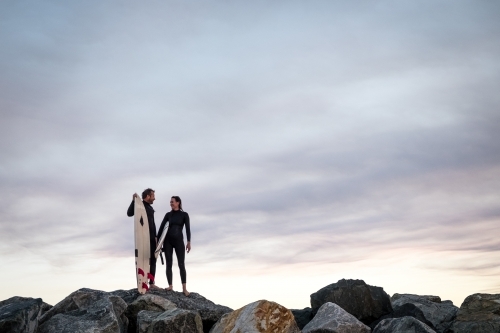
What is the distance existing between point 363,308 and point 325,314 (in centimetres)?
273

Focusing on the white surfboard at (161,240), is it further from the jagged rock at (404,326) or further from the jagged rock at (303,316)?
the jagged rock at (404,326)

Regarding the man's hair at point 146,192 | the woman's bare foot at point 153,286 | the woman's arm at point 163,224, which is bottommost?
the woman's bare foot at point 153,286

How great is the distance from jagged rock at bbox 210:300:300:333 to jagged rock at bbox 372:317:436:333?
2.64m

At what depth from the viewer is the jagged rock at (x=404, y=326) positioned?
15.1 m

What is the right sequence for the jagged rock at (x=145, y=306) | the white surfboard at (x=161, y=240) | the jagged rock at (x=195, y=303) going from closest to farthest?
the jagged rock at (x=145, y=306) < the jagged rock at (x=195, y=303) < the white surfboard at (x=161, y=240)

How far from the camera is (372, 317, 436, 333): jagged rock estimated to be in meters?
15.1

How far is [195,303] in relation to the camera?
1748 cm

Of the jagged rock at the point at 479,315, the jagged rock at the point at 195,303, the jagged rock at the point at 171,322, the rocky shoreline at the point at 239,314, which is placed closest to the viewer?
the rocky shoreline at the point at 239,314

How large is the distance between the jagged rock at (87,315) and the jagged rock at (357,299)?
6524 mm

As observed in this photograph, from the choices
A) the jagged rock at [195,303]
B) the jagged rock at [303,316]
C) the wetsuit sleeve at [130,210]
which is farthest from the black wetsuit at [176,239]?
the jagged rock at [303,316]

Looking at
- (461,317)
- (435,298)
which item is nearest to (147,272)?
(461,317)

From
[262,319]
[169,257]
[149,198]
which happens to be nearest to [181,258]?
[169,257]

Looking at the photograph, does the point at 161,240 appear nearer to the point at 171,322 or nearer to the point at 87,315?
the point at 171,322

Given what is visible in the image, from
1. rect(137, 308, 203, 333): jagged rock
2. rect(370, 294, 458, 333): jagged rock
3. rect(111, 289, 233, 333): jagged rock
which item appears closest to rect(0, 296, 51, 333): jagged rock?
rect(137, 308, 203, 333): jagged rock
